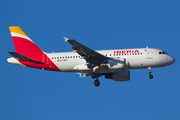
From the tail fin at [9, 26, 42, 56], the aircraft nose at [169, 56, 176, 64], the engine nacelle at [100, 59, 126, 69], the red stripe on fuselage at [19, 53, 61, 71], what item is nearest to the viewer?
the engine nacelle at [100, 59, 126, 69]

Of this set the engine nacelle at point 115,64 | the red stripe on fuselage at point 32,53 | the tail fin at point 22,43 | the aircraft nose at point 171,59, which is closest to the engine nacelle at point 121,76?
the engine nacelle at point 115,64

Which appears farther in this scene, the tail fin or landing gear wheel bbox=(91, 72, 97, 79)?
the tail fin

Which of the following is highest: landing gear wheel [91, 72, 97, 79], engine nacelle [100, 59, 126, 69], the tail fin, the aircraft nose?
the tail fin

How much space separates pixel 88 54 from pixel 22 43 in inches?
534

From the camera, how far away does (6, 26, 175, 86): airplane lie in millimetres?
49969

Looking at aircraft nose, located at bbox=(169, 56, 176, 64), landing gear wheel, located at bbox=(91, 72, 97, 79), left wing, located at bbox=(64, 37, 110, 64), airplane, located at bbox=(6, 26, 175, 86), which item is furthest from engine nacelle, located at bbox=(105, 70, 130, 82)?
aircraft nose, located at bbox=(169, 56, 176, 64)

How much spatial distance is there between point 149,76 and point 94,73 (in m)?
9.32

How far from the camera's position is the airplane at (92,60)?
164ft

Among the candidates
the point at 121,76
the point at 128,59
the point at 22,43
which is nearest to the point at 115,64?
the point at 128,59

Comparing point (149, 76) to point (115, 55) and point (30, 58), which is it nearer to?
point (115, 55)

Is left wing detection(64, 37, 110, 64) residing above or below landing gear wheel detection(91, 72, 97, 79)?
above

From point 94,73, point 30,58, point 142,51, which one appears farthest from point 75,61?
point 142,51

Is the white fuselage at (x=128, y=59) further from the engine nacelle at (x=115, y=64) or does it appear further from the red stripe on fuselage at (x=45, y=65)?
the engine nacelle at (x=115, y=64)

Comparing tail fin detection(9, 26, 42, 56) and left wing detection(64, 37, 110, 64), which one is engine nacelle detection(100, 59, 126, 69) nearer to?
left wing detection(64, 37, 110, 64)
